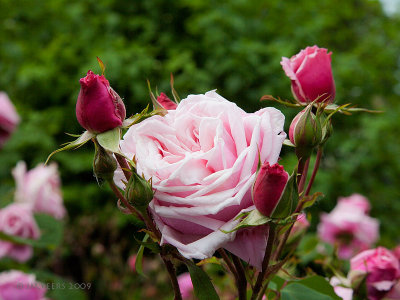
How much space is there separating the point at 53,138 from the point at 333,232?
5.08 ft

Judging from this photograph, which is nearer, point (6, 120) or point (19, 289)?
point (19, 289)

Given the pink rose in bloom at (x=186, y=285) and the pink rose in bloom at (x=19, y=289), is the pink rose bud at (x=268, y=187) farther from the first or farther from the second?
the pink rose in bloom at (x=19, y=289)

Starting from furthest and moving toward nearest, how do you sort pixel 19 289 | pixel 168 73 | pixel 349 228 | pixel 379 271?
pixel 168 73
pixel 349 228
pixel 19 289
pixel 379 271

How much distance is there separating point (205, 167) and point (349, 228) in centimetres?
123

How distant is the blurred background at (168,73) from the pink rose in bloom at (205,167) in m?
1.60

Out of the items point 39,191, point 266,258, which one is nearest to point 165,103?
point 266,258

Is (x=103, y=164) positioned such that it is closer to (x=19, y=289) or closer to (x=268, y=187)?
(x=268, y=187)

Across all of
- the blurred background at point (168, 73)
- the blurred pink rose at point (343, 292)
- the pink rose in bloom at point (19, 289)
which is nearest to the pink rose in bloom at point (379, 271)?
the blurred pink rose at point (343, 292)

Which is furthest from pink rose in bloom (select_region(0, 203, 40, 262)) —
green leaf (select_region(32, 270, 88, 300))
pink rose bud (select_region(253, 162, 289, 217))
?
pink rose bud (select_region(253, 162, 289, 217))

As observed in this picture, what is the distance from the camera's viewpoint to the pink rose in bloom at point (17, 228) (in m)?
1.21

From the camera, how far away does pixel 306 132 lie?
457mm

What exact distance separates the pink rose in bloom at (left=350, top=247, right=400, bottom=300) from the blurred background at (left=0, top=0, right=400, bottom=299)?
57.1 inches

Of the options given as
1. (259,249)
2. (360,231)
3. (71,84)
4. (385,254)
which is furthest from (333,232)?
Result: (71,84)

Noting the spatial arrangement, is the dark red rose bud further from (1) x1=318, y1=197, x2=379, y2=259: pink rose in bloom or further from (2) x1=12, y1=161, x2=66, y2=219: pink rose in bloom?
(1) x1=318, y1=197, x2=379, y2=259: pink rose in bloom
